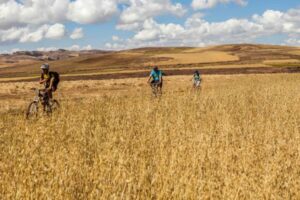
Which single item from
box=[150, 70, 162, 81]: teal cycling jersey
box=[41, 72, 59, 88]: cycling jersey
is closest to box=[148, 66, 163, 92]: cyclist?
box=[150, 70, 162, 81]: teal cycling jersey

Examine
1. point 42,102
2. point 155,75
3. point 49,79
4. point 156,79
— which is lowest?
point 42,102

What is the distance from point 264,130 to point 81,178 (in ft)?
14.7

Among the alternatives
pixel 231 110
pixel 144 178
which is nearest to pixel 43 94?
pixel 231 110

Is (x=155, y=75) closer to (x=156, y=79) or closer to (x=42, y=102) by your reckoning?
(x=156, y=79)

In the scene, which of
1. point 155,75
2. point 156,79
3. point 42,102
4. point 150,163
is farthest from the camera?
point 155,75

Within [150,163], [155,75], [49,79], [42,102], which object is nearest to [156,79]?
[155,75]

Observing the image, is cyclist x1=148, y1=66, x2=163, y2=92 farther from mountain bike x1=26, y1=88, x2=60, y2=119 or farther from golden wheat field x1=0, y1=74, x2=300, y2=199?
golden wheat field x1=0, y1=74, x2=300, y2=199

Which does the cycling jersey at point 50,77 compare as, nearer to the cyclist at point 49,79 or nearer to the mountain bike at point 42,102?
the cyclist at point 49,79

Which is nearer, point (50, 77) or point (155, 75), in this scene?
point (50, 77)

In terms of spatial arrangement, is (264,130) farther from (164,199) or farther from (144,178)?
(164,199)

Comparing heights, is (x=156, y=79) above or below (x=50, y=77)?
below

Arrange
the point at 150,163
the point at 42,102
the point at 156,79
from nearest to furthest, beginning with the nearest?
1. the point at 150,163
2. the point at 42,102
3. the point at 156,79

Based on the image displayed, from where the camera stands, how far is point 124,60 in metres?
125

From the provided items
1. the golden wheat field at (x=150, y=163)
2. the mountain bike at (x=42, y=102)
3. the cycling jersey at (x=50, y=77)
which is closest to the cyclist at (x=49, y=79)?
the cycling jersey at (x=50, y=77)
